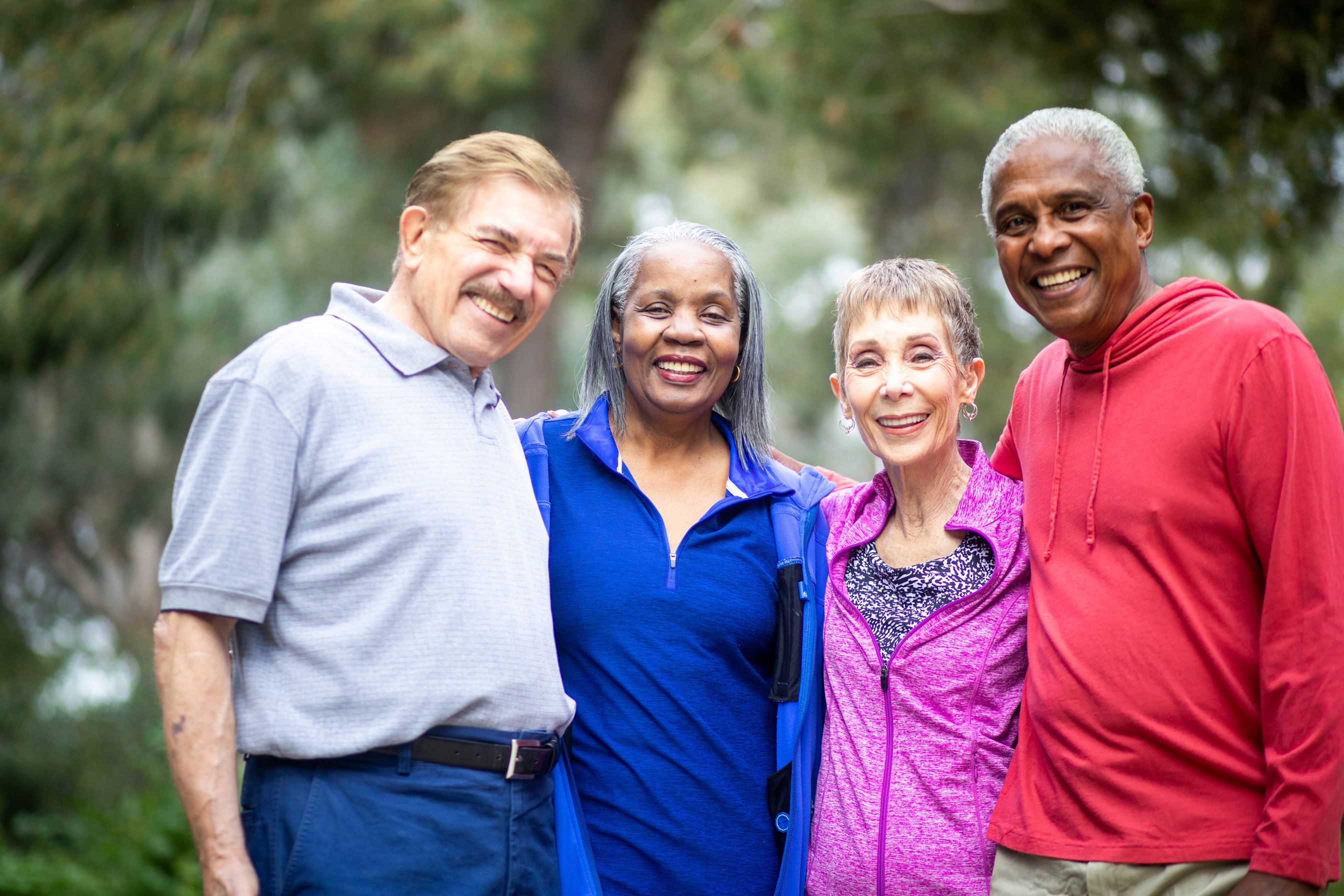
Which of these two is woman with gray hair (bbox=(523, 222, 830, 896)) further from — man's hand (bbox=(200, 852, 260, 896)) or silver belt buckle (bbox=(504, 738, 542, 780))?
man's hand (bbox=(200, 852, 260, 896))

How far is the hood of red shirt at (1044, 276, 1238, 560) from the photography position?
2490mm

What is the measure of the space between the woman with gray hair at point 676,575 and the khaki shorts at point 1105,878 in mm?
540

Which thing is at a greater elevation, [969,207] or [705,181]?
[705,181]

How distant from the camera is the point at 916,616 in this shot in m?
2.78

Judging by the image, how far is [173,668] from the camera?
221 cm

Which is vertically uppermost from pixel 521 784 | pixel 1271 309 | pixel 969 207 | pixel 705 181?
pixel 705 181

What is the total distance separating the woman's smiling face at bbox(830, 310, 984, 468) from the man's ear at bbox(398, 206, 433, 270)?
1.12 metres

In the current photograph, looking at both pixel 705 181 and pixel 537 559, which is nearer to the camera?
pixel 537 559

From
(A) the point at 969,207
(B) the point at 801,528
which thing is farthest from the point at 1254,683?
(A) the point at 969,207

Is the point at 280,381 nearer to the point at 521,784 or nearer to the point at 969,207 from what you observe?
the point at 521,784

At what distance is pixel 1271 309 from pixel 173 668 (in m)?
2.33

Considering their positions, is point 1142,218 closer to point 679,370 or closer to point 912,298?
point 912,298

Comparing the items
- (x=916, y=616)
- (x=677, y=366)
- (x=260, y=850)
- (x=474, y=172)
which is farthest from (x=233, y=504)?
(x=916, y=616)

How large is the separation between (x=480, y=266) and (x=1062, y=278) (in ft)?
4.35
